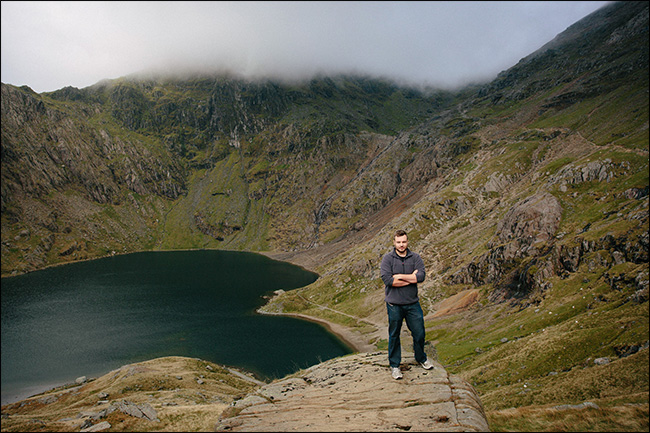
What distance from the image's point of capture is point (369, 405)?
1642cm

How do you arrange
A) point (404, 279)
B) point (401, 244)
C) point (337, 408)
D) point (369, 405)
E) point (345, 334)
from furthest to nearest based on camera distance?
point (345, 334), point (337, 408), point (369, 405), point (401, 244), point (404, 279)

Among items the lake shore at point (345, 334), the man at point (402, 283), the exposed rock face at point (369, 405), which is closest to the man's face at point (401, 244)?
the man at point (402, 283)

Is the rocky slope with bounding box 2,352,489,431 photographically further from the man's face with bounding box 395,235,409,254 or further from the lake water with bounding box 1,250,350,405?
the lake water with bounding box 1,250,350,405

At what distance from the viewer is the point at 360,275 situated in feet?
542

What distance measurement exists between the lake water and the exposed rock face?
182 ft

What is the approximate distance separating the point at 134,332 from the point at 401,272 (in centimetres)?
13177

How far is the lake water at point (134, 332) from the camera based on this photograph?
284 ft

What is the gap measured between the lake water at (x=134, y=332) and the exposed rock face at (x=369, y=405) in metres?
55.3

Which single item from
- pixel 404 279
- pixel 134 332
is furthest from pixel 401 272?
pixel 134 332

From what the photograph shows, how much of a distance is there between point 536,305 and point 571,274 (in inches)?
388

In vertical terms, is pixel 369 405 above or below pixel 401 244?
below

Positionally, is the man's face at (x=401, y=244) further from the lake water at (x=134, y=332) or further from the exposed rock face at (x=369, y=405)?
the lake water at (x=134, y=332)

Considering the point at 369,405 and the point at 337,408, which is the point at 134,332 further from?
the point at 369,405

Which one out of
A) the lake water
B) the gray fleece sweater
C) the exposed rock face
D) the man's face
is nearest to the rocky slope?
the exposed rock face
